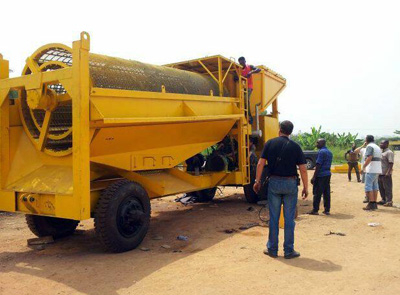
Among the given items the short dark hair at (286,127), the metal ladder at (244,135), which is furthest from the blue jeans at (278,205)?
the metal ladder at (244,135)

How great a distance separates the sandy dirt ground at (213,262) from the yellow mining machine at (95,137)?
21.3 inches

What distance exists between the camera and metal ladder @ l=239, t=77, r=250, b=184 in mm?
8094

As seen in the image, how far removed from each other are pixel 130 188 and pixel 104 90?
1.39 m

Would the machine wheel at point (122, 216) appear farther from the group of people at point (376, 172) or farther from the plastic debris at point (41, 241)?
the group of people at point (376, 172)

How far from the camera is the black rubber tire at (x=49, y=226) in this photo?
19.3 feet

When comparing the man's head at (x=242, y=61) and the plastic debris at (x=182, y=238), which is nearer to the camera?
the plastic debris at (x=182, y=238)

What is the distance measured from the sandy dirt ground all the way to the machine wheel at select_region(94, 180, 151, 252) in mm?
183

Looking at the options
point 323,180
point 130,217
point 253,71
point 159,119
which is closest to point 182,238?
point 130,217

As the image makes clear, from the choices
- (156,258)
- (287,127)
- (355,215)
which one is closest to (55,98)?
(156,258)

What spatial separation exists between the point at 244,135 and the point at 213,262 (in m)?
4.03

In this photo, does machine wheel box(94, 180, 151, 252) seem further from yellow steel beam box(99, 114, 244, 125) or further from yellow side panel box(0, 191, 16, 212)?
yellow side panel box(0, 191, 16, 212)

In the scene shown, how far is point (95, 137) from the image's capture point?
510 cm

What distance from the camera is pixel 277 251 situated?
4852mm

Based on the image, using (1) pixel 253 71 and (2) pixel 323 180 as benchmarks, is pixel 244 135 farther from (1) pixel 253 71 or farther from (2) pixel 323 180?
(2) pixel 323 180
